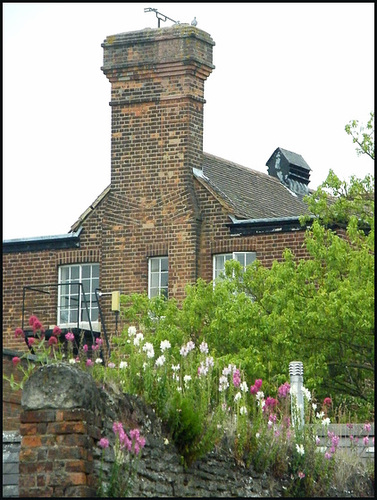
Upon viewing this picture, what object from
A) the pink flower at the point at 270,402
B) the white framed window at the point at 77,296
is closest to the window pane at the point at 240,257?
the white framed window at the point at 77,296

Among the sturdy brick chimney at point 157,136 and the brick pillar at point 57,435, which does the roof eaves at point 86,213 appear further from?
the brick pillar at point 57,435

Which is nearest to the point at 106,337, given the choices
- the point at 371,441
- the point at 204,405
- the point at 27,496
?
the point at 371,441

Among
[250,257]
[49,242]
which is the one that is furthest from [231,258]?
[49,242]

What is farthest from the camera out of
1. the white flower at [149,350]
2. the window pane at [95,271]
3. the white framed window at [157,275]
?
the window pane at [95,271]

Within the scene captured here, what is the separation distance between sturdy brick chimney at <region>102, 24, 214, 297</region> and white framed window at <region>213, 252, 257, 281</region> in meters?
0.72

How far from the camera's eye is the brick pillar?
10.7 m

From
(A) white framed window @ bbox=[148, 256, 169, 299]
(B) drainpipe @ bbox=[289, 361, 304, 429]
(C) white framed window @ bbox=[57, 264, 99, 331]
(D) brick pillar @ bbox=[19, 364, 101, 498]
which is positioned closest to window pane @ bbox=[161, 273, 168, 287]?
(A) white framed window @ bbox=[148, 256, 169, 299]

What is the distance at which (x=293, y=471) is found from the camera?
45.9 ft

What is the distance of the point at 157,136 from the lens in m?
33.2

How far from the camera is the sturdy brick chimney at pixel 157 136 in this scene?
32.8 m

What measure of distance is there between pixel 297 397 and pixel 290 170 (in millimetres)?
24135

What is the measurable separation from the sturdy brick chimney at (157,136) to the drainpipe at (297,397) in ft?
51.1

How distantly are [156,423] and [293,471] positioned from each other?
2296 mm

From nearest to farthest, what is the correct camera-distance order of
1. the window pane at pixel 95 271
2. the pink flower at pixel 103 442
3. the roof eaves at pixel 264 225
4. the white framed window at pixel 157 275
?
the pink flower at pixel 103 442 → the roof eaves at pixel 264 225 → the white framed window at pixel 157 275 → the window pane at pixel 95 271
